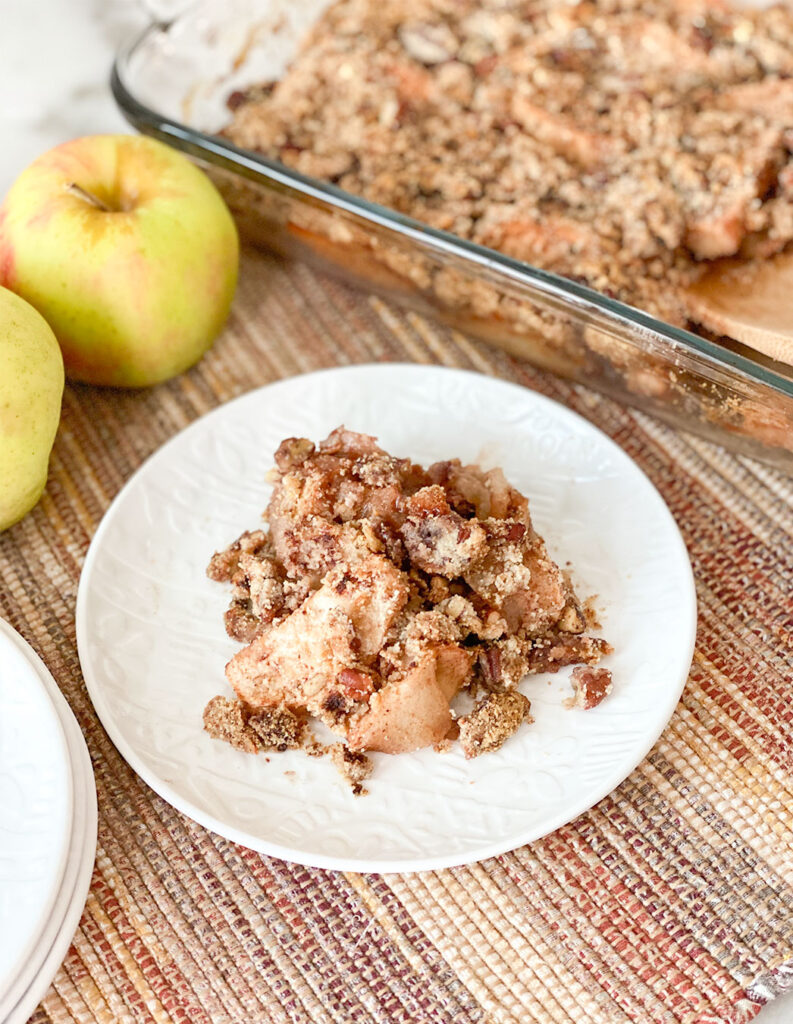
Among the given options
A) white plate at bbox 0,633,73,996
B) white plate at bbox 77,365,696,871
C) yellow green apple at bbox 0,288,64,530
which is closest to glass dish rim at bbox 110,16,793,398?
white plate at bbox 77,365,696,871

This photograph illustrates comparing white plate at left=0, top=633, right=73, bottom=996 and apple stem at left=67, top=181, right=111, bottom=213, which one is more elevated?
apple stem at left=67, top=181, right=111, bottom=213

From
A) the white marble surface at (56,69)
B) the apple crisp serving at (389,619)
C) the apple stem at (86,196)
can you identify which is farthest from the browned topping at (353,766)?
the white marble surface at (56,69)

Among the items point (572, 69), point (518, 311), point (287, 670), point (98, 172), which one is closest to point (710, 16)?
point (572, 69)

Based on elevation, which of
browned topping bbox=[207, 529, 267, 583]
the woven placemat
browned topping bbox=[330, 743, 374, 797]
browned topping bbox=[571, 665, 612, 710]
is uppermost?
browned topping bbox=[207, 529, 267, 583]

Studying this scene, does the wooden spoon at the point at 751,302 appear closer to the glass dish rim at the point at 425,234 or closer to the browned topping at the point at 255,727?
the glass dish rim at the point at 425,234

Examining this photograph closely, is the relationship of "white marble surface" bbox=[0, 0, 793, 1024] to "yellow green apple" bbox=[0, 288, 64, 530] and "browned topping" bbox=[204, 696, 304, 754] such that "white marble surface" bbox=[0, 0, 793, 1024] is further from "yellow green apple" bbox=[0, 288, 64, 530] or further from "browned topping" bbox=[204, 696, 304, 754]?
"browned topping" bbox=[204, 696, 304, 754]

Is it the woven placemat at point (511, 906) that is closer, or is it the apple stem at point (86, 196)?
the woven placemat at point (511, 906)

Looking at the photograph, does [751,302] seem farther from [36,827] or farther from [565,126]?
[36,827]

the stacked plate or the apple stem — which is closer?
the stacked plate
